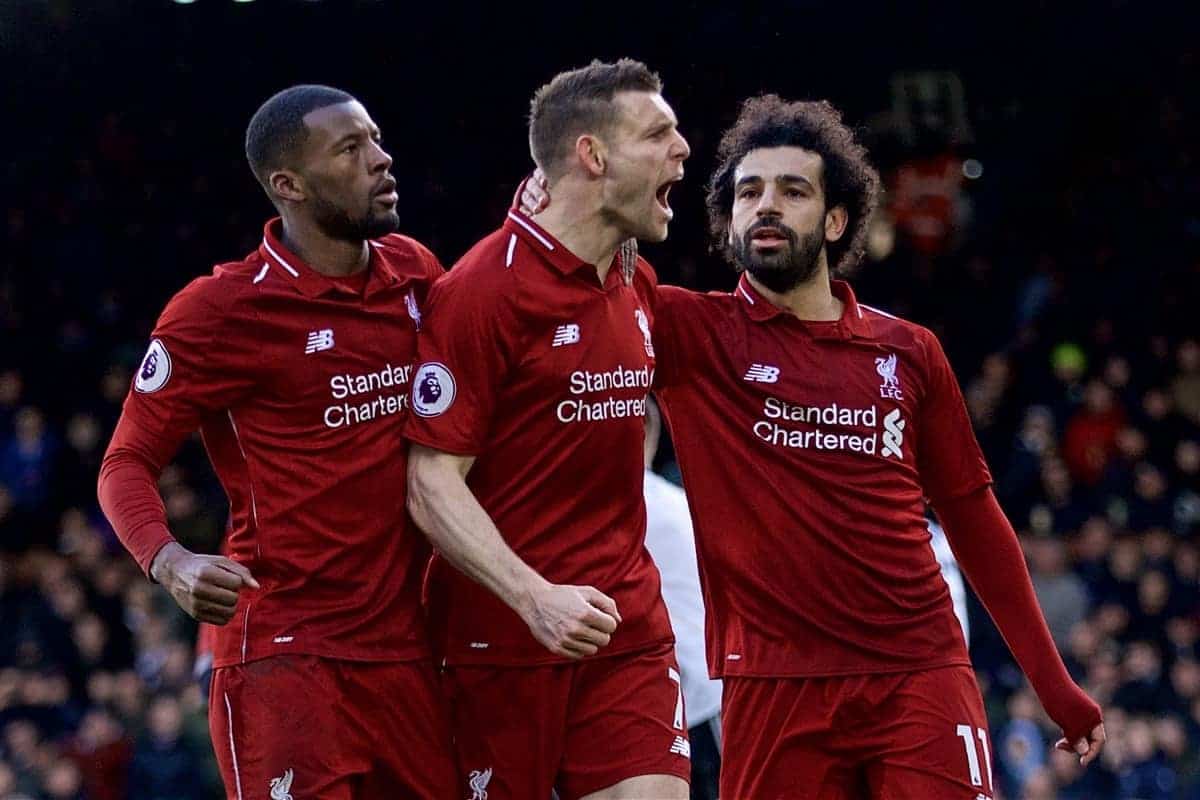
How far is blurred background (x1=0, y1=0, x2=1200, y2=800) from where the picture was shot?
12344 millimetres

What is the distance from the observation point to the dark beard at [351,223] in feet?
18.2

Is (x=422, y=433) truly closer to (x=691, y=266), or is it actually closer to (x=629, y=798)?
(x=629, y=798)

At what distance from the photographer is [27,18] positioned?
52.3 feet

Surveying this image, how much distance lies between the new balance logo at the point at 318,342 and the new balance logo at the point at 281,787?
1071 mm

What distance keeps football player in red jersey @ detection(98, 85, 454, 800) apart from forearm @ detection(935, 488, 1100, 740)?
1.58 m

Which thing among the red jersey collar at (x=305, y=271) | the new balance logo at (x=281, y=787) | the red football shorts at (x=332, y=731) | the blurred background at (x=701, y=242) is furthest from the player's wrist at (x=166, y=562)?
the blurred background at (x=701, y=242)

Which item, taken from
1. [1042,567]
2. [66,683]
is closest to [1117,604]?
[1042,567]

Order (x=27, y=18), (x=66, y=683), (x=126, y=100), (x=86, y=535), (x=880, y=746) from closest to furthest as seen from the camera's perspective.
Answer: (x=880, y=746) → (x=66, y=683) → (x=86, y=535) → (x=27, y=18) → (x=126, y=100)

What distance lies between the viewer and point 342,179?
5.57 metres

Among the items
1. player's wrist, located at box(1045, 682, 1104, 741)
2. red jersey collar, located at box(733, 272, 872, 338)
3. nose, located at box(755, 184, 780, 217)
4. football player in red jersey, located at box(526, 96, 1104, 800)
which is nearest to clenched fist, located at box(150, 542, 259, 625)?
football player in red jersey, located at box(526, 96, 1104, 800)

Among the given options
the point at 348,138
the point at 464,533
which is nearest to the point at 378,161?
the point at 348,138

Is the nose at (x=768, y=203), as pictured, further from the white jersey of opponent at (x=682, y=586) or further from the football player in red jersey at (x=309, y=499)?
the white jersey of opponent at (x=682, y=586)

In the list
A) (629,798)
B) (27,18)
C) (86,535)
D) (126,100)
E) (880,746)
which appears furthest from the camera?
(126,100)

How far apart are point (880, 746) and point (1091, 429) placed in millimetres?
8987
